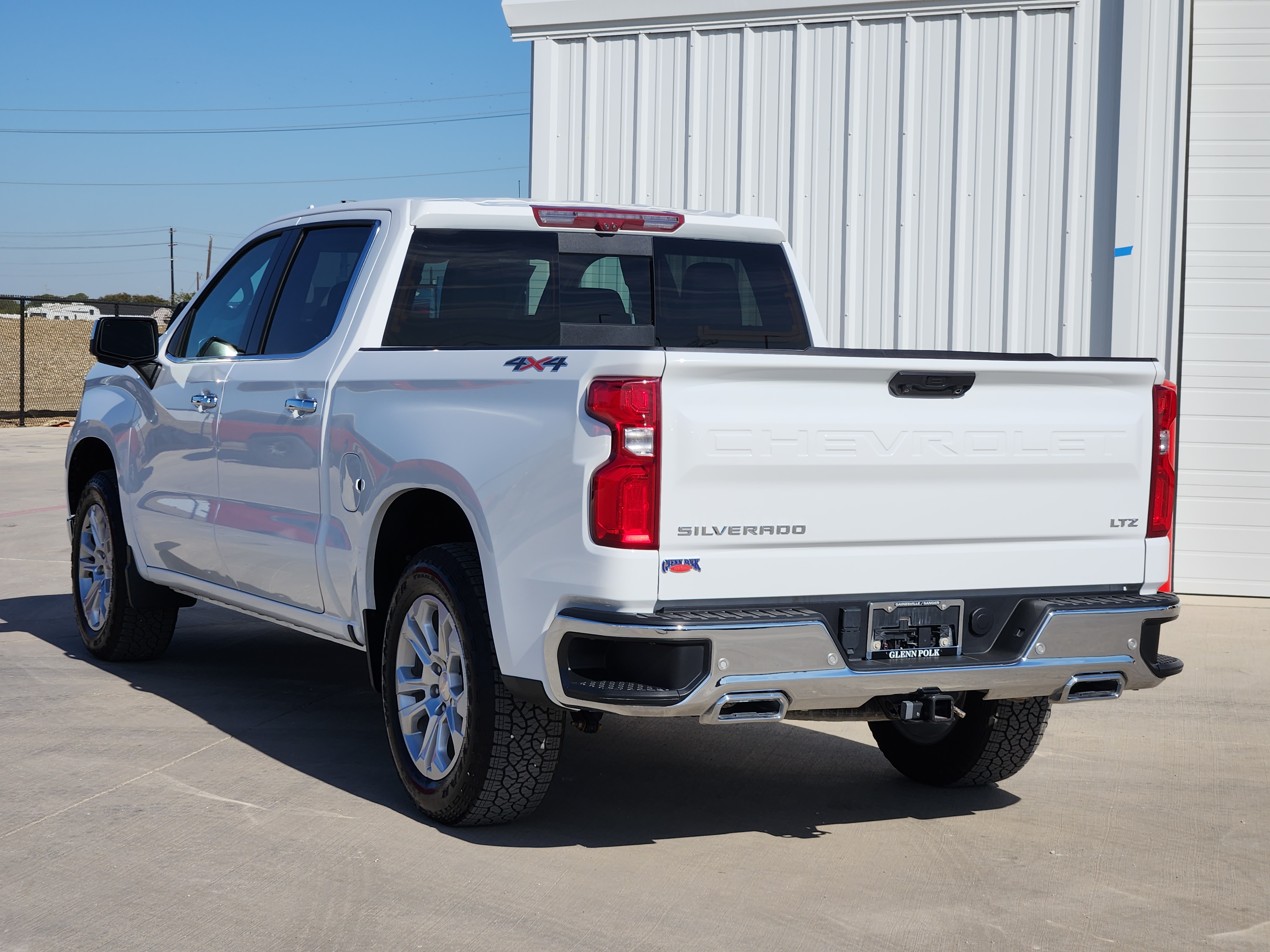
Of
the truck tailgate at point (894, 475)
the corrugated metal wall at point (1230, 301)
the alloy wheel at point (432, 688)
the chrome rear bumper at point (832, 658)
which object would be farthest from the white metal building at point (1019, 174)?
the alloy wheel at point (432, 688)

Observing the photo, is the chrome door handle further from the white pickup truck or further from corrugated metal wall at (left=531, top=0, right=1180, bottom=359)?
corrugated metal wall at (left=531, top=0, right=1180, bottom=359)

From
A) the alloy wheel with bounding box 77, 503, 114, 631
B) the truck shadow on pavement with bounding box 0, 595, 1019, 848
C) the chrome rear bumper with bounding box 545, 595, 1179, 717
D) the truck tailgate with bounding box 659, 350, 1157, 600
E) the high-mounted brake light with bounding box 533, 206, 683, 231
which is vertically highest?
the high-mounted brake light with bounding box 533, 206, 683, 231

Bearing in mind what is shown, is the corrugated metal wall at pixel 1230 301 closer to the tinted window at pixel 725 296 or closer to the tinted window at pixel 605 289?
the tinted window at pixel 725 296

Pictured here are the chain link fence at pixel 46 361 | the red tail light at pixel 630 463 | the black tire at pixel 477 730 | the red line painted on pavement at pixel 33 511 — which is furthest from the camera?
the chain link fence at pixel 46 361

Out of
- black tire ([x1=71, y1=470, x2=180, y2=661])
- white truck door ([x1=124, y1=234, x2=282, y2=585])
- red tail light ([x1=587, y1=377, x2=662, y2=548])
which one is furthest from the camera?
black tire ([x1=71, y1=470, x2=180, y2=661])

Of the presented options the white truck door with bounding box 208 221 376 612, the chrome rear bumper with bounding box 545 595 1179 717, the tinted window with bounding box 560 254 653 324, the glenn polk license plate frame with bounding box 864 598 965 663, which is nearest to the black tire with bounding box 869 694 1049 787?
the chrome rear bumper with bounding box 545 595 1179 717

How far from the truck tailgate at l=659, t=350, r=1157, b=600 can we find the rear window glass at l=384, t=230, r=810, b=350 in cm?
152

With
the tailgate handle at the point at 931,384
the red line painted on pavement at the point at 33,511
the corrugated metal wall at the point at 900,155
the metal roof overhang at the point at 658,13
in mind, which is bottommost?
the red line painted on pavement at the point at 33,511

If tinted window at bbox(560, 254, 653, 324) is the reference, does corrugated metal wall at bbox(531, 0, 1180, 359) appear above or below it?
above

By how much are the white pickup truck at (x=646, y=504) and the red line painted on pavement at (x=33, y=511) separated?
865cm

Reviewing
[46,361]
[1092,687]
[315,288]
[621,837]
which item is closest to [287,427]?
[315,288]

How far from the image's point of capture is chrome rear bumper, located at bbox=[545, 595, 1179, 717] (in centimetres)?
386

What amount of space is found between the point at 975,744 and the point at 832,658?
1.42 m

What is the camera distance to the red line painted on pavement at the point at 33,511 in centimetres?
1358
